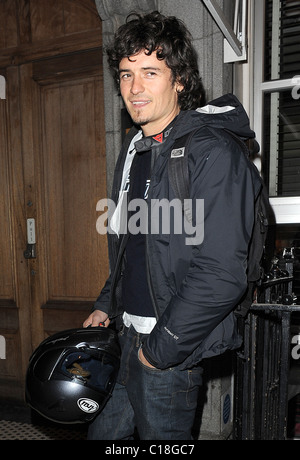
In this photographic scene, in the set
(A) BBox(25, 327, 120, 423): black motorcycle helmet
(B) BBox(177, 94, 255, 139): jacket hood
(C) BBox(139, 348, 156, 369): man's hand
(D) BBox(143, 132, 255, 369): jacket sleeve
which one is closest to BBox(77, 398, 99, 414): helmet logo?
(A) BBox(25, 327, 120, 423): black motorcycle helmet

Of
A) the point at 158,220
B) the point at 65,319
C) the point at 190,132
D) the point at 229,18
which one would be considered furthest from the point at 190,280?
the point at 65,319

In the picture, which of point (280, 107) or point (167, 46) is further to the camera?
point (280, 107)

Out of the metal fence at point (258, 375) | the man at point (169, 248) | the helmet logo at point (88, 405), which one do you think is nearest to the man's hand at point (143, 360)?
the man at point (169, 248)

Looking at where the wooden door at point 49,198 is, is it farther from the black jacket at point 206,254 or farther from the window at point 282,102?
the black jacket at point 206,254

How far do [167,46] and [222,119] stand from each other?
419 millimetres

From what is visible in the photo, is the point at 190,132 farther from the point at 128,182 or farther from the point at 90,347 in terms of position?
the point at 90,347

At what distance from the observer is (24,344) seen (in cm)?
344

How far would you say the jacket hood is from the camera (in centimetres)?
144

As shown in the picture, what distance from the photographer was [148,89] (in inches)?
61.6

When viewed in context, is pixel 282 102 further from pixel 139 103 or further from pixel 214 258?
pixel 214 258

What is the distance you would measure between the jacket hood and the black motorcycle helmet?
0.95 meters

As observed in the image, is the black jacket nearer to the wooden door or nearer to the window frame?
the window frame

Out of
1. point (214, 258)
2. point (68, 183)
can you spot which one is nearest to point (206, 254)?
point (214, 258)

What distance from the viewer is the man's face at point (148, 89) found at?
1.57 metres
